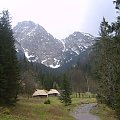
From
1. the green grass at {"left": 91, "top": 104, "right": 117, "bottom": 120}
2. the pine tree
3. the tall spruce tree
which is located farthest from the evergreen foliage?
the pine tree

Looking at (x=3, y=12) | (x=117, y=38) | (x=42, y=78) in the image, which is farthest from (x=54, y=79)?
(x=117, y=38)

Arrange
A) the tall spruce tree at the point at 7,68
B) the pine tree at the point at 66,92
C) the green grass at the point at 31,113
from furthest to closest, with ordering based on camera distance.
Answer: the pine tree at the point at 66,92 → the tall spruce tree at the point at 7,68 → the green grass at the point at 31,113

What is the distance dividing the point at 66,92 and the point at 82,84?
8189 centimetres

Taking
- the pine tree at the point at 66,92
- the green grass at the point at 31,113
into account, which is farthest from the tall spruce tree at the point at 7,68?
the pine tree at the point at 66,92

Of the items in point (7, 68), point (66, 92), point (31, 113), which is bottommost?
point (31, 113)

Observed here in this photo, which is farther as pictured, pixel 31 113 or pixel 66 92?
pixel 66 92

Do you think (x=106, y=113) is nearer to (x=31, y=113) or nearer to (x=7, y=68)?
(x=31, y=113)

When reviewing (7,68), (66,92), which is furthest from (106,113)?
(66,92)

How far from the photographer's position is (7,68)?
47938 millimetres

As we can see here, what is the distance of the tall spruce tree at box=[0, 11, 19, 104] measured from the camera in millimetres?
45781

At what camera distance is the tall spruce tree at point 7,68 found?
4578 cm

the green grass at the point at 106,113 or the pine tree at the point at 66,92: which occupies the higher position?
the pine tree at the point at 66,92

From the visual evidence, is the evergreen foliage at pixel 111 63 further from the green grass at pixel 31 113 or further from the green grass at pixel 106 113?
the green grass at pixel 31 113

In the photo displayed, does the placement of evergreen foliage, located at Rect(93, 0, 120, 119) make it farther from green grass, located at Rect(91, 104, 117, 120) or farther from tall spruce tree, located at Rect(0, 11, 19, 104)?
tall spruce tree, located at Rect(0, 11, 19, 104)
